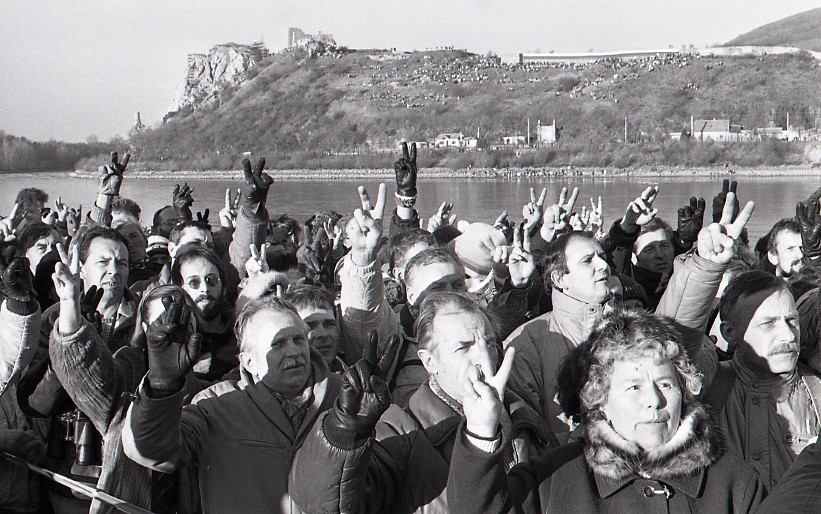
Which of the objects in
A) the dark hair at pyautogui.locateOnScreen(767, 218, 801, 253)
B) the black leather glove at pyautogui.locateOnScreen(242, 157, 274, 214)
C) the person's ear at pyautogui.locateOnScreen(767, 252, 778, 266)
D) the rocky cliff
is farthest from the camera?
the rocky cliff

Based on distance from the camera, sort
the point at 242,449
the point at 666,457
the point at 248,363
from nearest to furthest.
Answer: the point at 666,457, the point at 242,449, the point at 248,363

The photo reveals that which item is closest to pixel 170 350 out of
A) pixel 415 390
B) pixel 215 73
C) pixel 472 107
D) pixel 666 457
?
pixel 415 390

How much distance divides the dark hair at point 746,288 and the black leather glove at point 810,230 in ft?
3.81

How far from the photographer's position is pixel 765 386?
2.51 meters

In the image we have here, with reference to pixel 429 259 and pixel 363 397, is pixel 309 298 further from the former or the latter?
pixel 363 397

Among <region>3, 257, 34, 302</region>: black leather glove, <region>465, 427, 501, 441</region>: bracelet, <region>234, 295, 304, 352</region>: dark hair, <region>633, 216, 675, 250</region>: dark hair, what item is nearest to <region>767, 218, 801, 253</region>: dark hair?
<region>633, 216, 675, 250</region>: dark hair

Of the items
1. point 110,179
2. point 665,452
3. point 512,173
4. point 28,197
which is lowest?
point 512,173

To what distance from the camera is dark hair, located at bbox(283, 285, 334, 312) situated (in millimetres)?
3096

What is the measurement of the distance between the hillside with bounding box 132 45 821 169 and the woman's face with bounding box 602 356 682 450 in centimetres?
7244

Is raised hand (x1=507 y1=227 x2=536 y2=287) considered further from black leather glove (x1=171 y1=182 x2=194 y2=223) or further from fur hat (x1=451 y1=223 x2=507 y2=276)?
black leather glove (x1=171 y1=182 x2=194 y2=223)

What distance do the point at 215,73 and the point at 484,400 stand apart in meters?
170

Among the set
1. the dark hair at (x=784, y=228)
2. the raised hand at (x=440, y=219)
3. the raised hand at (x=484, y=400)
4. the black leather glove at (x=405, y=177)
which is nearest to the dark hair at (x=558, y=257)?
the raised hand at (x=484, y=400)

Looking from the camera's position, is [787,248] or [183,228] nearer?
[787,248]

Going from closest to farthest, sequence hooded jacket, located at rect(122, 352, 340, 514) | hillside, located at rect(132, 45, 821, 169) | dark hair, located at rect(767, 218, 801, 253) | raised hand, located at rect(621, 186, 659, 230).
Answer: hooded jacket, located at rect(122, 352, 340, 514) → dark hair, located at rect(767, 218, 801, 253) → raised hand, located at rect(621, 186, 659, 230) → hillside, located at rect(132, 45, 821, 169)
